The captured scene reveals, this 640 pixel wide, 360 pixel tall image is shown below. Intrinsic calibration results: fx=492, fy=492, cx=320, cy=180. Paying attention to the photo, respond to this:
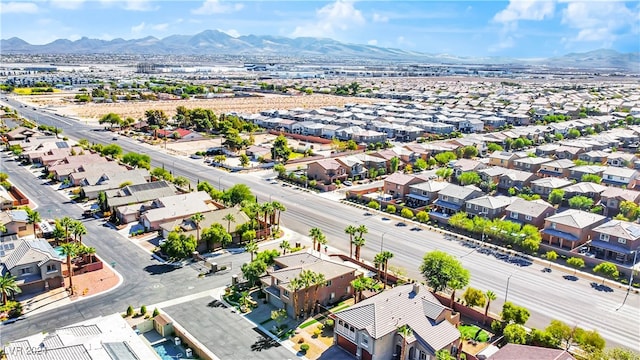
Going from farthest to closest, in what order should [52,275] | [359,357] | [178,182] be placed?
[178,182] → [52,275] → [359,357]

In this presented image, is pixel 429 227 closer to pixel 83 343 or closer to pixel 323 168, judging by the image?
pixel 323 168

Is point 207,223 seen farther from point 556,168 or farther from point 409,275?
point 556,168

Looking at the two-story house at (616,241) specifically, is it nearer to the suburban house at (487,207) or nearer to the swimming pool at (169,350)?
the suburban house at (487,207)

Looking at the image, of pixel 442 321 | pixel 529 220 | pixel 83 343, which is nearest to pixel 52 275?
pixel 83 343

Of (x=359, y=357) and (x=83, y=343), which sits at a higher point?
(x=83, y=343)

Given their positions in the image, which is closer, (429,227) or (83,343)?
(83,343)

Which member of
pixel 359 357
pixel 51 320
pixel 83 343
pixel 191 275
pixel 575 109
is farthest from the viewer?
pixel 575 109

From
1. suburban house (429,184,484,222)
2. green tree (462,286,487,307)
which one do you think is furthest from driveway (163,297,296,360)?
suburban house (429,184,484,222)

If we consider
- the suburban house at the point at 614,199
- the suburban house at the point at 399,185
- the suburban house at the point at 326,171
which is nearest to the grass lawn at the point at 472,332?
the suburban house at the point at 399,185
